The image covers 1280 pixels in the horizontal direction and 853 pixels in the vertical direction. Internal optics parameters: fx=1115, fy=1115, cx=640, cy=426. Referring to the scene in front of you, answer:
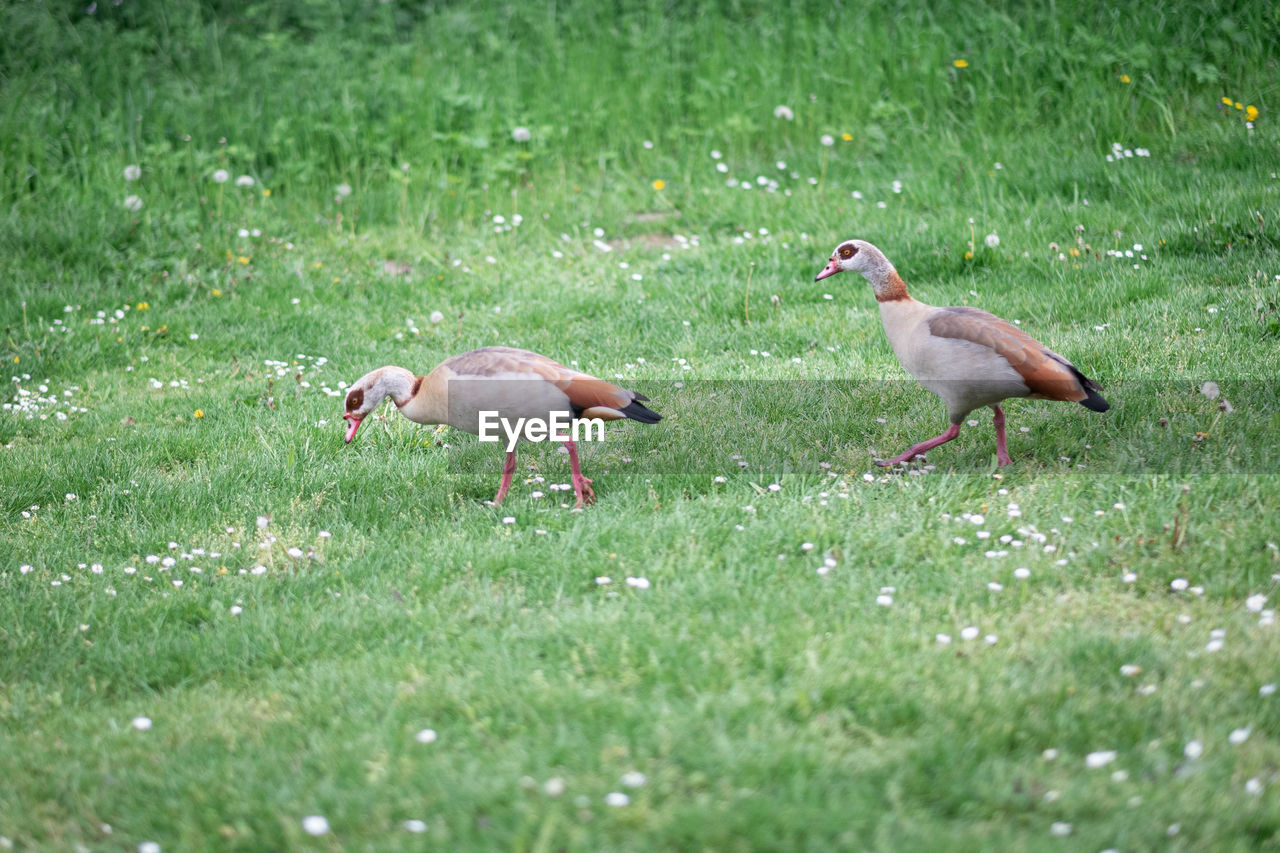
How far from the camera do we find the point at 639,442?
623cm

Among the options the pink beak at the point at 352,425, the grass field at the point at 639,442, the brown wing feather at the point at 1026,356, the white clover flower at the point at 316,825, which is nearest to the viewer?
the white clover flower at the point at 316,825

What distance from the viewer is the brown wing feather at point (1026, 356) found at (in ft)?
17.0

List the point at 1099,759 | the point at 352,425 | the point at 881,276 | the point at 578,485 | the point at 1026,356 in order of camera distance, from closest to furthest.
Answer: the point at 1099,759 → the point at 1026,356 → the point at 578,485 → the point at 352,425 → the point at 881,276

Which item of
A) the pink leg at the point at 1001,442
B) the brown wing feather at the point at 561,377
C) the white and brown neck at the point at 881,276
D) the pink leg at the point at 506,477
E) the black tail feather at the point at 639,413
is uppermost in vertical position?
the white and brown neck at the point at 881,276

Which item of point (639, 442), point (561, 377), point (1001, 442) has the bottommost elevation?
point (639, 442)

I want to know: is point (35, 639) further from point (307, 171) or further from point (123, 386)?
point (307, 171)

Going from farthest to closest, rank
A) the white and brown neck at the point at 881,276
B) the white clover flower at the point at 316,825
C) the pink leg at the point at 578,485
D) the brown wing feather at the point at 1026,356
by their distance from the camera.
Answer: the white and brown neck at the point at 881,276
the pink leg at the point at 578,485
the brown wing feather at the point at 1026,356
the white clover flower at the point at 316,825

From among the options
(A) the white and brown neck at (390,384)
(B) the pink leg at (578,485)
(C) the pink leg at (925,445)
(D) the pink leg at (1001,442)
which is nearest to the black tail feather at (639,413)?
(B) the pink leg at (578,485)

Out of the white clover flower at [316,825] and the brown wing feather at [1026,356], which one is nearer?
the white clover flower at [316,825]

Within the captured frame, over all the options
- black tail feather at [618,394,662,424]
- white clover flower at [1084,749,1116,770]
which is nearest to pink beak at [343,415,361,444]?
black tail feather at [618,394,662,424]

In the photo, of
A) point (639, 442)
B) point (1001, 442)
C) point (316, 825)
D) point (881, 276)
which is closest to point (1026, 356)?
point (1001, 442)

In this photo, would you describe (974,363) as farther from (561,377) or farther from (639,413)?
(561,377)

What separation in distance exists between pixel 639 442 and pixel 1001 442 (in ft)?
6.32

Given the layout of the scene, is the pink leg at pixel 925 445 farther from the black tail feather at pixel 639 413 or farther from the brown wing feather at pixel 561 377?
the brown wing feather at pixel 561 377
